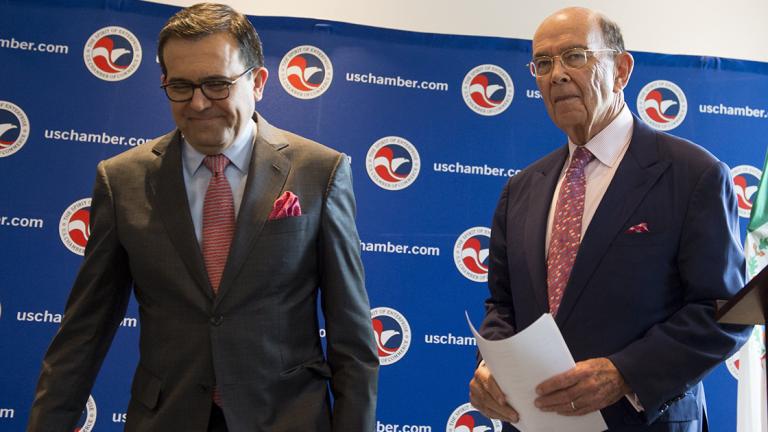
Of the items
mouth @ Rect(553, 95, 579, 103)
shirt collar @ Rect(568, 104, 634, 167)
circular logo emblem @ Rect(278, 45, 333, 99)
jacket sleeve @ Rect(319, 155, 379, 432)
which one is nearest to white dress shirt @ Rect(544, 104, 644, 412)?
shirt collar @ Rect(568, 104, 634, 167)

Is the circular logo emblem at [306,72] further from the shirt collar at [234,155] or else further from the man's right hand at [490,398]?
the man's right hand at [490,398]

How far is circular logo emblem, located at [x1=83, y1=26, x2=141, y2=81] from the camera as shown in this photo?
4.09 meters

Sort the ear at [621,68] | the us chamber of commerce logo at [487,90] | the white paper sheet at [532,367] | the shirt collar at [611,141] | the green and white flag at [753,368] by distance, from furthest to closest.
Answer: the us chamber of commerce logo at [487,90], the green and white flag at [753,368], the ear at [621,68], the shirt collar at [611,141], the white paper sheet at [532,367]

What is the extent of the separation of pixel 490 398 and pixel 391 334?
200cm

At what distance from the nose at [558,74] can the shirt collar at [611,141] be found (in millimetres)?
180

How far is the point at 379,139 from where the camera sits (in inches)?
165

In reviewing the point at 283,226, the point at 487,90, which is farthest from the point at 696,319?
the point at 487,90

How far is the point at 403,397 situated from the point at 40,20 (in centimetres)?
260

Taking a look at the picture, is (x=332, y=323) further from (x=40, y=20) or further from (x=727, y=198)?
(x=40, y=20)

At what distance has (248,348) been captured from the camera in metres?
1.91

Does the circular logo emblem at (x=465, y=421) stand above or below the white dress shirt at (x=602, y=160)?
below

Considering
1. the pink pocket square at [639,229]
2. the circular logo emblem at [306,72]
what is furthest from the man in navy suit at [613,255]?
the circular logo emblem at [306,72]

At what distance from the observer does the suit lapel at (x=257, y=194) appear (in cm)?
194

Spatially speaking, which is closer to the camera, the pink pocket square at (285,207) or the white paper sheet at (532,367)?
the white paper sheet at (532,367)
